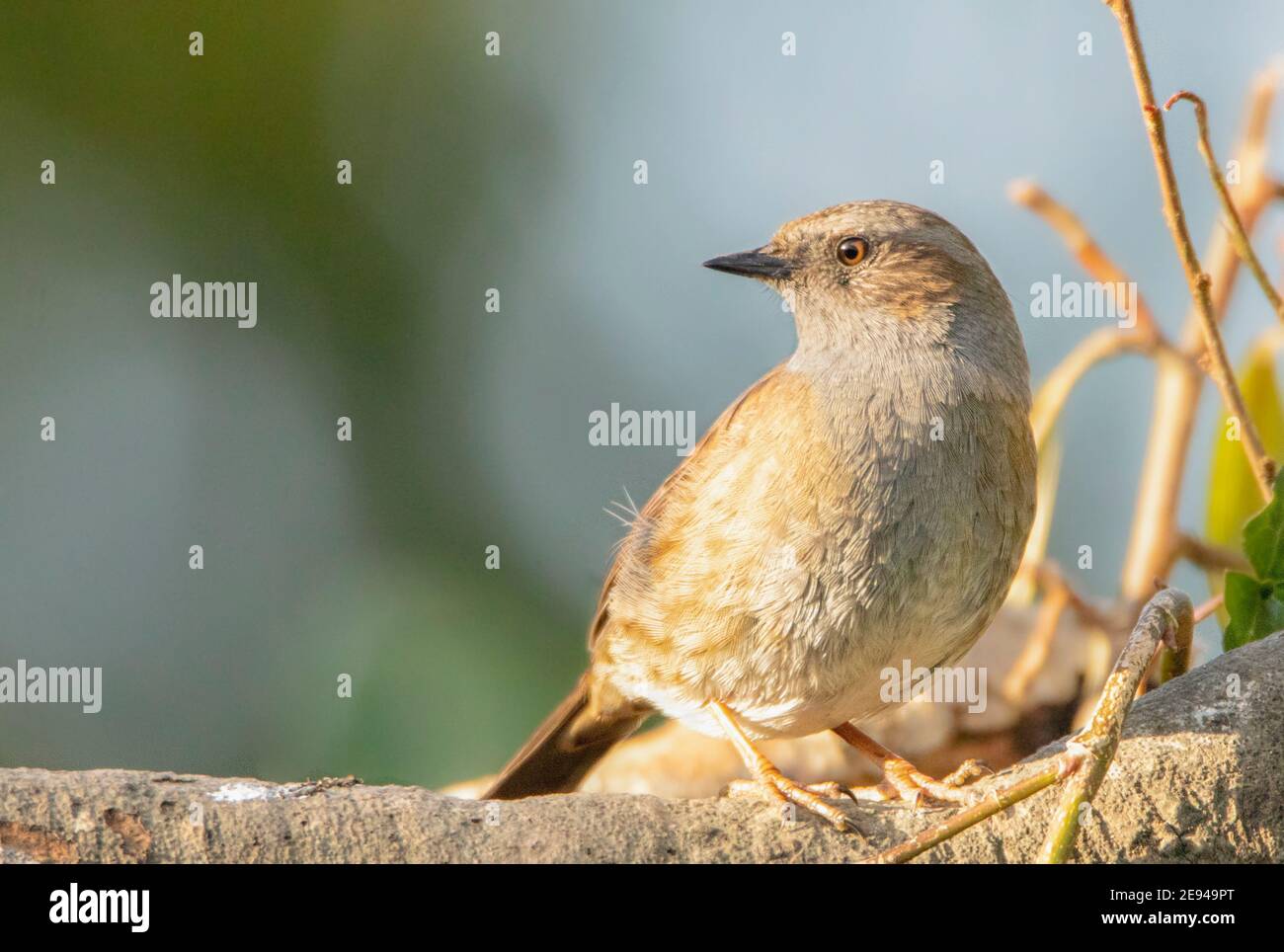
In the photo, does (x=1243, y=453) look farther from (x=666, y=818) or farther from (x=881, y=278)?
(x=666, y=818)

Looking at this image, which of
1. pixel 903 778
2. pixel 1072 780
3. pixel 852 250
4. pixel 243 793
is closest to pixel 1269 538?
pixel 1072 780

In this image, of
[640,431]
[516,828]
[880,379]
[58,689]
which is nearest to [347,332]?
[640,431]

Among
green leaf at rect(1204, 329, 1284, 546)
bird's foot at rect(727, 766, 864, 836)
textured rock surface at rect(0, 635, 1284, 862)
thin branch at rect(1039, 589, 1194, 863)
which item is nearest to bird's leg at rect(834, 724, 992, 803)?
bird's foot at rect(727, 766, 864, 836)

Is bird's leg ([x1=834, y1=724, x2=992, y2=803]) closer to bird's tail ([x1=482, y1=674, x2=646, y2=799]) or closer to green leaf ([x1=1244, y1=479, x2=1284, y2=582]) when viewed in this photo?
bird's tail ([x1=482, y1=674, x2=646, y2=799])

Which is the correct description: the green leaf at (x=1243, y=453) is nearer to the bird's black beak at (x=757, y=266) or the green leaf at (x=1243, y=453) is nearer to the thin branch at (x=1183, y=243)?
the thin branch at (x=1183, y=243)

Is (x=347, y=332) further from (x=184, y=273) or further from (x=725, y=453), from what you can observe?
(x=725, y=453)

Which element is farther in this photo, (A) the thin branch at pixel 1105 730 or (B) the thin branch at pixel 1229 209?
(B) the thin branch at pixel 1229 209

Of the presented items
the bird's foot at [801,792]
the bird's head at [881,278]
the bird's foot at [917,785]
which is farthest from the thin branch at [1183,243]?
the bird's foot at [801,792]
